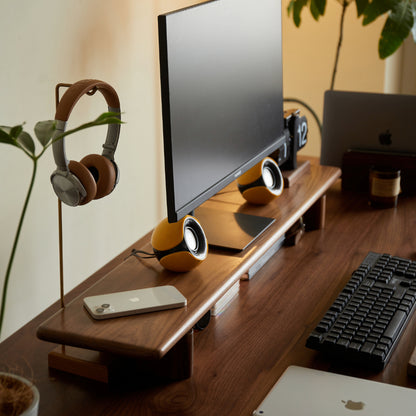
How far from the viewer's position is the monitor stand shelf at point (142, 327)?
3.41 ft

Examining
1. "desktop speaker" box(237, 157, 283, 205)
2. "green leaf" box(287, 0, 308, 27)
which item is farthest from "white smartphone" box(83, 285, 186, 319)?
"green leaf" box(287, 0, 308, 27)

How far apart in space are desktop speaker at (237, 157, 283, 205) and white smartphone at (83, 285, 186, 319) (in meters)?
0.48

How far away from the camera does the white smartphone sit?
110 centimetres

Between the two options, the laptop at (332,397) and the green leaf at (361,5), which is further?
the green leaf at (361,5)

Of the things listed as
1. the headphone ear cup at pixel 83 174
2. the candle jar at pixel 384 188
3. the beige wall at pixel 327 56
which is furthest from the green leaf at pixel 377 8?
the headphone ear cup at pixel 83 174

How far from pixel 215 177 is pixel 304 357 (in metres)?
0.41

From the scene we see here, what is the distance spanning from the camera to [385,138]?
6.65 ft

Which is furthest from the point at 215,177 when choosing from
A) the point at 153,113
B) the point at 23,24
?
the point at 153,113

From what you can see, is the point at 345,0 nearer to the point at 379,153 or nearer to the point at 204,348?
the point at 379,153

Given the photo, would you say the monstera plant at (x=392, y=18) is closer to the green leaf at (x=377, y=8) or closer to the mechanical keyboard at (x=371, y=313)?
the green leaf at (x=377, y=8)

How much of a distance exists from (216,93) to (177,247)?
13.0 inches

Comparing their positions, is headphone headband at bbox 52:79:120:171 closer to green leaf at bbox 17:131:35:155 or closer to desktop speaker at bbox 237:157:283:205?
green leaf at bbox 17:131:35:155

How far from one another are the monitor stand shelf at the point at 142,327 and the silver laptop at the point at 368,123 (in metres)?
0.79

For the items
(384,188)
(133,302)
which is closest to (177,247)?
(133,302)
